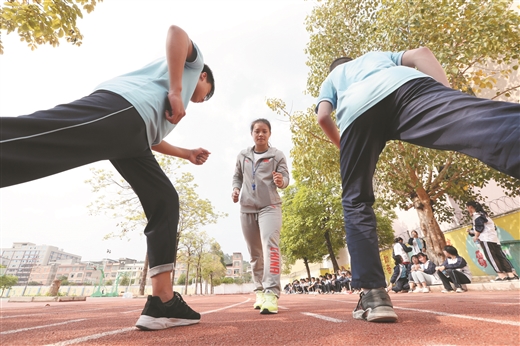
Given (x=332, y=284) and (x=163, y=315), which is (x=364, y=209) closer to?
(x=163, y=315)

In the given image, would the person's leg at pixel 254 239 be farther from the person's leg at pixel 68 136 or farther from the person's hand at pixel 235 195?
the person's leg at pixel 68 136

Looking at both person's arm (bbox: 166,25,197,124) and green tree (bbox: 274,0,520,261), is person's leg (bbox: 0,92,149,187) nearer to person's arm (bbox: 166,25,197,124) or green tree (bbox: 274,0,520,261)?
person's arm (bbox: 166,25,197,124)

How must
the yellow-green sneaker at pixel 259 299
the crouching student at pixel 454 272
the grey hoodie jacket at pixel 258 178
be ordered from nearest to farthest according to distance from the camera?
the yellow-green sneaker at pixel 259 299
the grey hoodie jacket at pixel 258 178
the crouching student at pixel 454 272

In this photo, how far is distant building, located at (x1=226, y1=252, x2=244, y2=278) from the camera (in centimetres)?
11628

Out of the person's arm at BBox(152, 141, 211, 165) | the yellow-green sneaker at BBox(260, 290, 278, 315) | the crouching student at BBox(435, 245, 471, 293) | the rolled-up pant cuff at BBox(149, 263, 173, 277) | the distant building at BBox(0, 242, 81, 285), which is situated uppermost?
the distant building at BBox(0, 242, 81, 285)

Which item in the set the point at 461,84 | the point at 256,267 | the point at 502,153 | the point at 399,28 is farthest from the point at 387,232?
Result: the point at 502,153

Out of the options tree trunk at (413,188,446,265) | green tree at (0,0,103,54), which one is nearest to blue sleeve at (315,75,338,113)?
green tree at (0,0,103,54)

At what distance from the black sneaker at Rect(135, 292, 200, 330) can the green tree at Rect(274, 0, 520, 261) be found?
33.2ft

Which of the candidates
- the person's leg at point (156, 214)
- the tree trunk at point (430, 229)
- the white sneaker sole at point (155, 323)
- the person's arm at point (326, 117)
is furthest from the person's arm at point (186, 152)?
the tree trunk at point (430, 229)

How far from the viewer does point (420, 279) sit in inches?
378

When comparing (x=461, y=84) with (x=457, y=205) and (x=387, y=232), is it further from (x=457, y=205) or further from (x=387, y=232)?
(x=387, y=232)

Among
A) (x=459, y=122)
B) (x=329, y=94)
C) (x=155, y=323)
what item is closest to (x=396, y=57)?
(x=329, y=94)

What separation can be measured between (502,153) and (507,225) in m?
13.5

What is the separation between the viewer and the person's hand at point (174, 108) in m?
1.81
